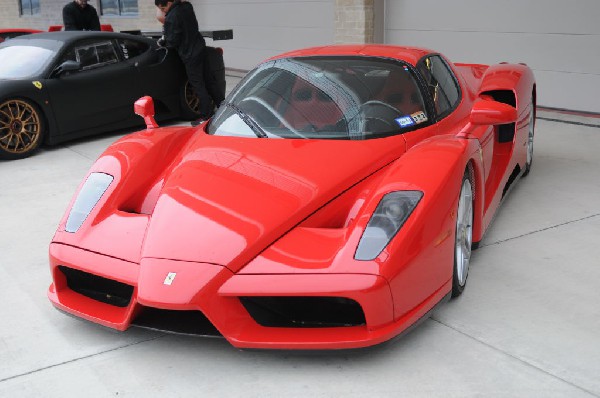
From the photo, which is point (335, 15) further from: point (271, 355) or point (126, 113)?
point (271, 355)

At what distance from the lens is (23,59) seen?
751cm

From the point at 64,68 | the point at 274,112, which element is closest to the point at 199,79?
the point at 64,68

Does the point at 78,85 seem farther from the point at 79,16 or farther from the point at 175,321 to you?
the point at 175,321

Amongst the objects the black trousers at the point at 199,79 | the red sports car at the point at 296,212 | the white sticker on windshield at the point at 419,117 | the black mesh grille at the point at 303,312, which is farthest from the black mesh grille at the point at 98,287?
the black trousers at the point at 199,79

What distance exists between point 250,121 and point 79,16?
7.36 meters

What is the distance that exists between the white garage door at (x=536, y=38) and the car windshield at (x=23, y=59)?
5.00m

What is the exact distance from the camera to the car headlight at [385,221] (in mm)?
2764

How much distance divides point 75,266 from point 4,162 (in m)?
4.45

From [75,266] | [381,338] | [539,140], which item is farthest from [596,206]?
[75,266]

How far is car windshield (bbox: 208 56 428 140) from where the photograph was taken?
3689 mm

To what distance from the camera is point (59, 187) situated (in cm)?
594

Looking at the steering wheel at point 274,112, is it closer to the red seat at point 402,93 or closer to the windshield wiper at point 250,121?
the windshield wiper at point 250,121

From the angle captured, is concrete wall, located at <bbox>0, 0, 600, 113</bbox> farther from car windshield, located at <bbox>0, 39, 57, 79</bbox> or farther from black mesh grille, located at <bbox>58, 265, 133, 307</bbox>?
black mesh grille, located at <bbox>58, 265, 133, 307</bbox>

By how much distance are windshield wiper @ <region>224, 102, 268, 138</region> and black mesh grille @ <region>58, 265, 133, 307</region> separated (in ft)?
3.60
